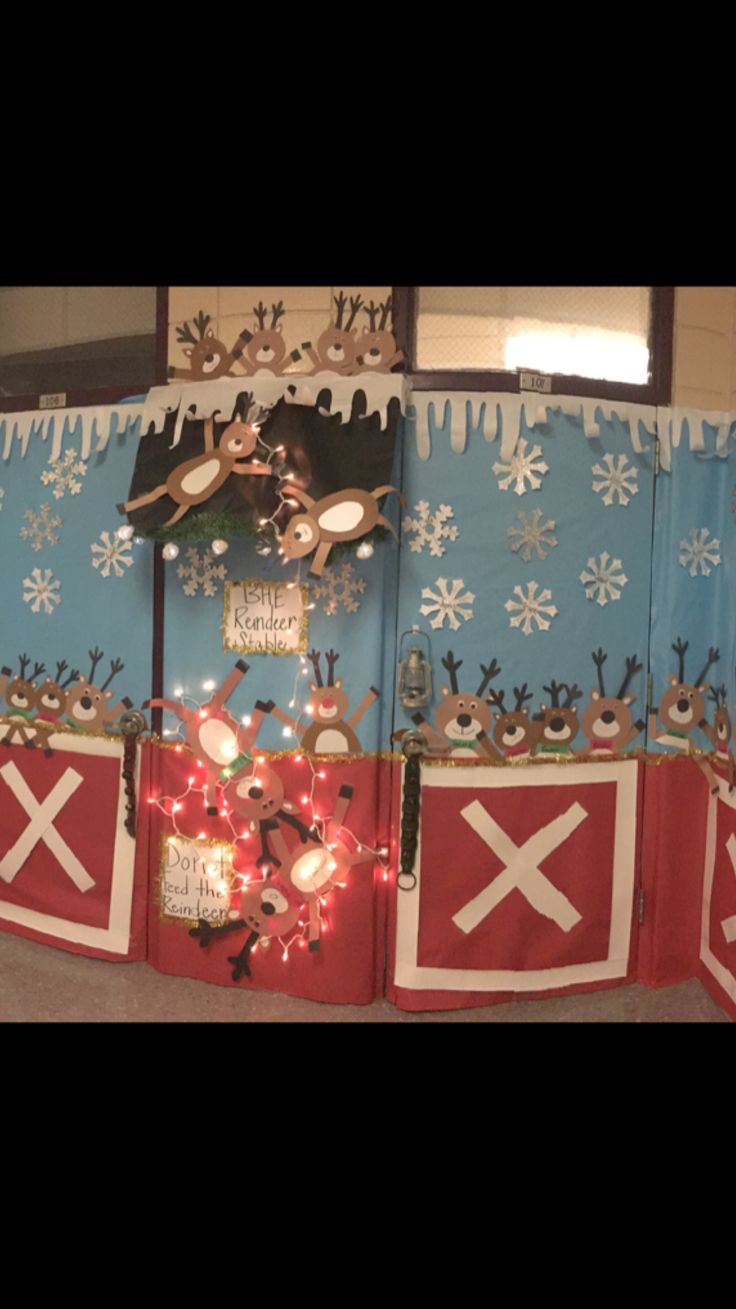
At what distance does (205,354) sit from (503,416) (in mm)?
989

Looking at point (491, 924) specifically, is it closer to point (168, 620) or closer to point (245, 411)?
point (168, 620)

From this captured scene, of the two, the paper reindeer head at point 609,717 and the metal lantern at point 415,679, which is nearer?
the metal lantern at point 415,679

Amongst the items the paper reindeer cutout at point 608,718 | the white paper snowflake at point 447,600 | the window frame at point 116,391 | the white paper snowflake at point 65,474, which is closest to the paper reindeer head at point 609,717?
the paper reindeer cutout at point 608,718

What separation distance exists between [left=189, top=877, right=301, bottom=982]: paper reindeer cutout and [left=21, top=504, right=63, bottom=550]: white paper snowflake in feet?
4.73

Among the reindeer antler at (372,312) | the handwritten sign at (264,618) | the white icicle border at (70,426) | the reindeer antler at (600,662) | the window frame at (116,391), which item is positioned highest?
the reindeer antler at (372,312)

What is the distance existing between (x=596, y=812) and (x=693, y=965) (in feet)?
2.09

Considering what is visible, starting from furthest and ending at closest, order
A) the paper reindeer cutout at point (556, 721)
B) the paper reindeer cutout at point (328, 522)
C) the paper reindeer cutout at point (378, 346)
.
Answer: the paper reindeer cutout at point (556, 721) < the paper reindeer cutout at point (378, 346) < the paper reindeer cutout at point (328, 522)

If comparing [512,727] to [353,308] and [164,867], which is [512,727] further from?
[353,308]

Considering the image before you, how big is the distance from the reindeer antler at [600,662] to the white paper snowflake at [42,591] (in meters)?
1.90

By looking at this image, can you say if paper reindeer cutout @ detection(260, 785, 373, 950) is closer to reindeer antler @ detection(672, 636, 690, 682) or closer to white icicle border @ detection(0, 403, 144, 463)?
reindeer antler @ detection(672, 636, 690, 682)

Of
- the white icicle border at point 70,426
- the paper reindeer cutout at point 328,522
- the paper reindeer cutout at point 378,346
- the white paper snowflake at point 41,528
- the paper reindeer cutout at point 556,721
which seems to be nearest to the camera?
the paper reindeer cutout at point 328,522

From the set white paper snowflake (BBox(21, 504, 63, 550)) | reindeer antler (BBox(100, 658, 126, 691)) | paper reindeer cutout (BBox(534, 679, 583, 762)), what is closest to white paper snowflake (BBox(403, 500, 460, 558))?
paper reindeer cutout (BBox(534, 679, 583, 762))

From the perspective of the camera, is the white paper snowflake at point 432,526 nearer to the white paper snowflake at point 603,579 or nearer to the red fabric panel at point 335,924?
the white paper snowflake at point 603,579

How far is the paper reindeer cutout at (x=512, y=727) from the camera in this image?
224 centimetres
